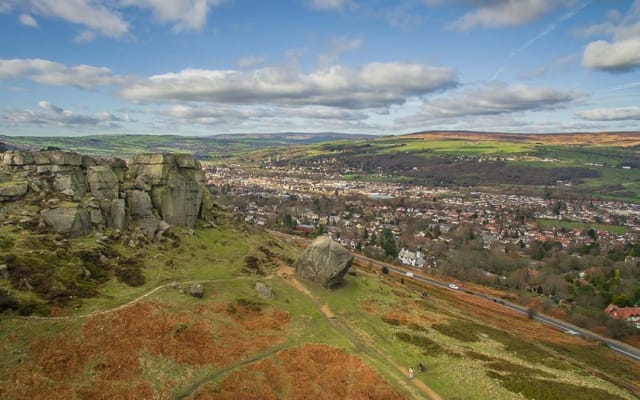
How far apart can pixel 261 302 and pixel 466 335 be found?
94.1 ft

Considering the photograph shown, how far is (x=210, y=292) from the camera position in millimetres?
52688

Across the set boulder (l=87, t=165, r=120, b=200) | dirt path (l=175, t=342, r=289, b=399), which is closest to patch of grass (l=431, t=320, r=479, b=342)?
dirt path (l=175, t=342, r=289, b=399)

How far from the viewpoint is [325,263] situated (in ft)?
211

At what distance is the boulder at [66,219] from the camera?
53.8 metres

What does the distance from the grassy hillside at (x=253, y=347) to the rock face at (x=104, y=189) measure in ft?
16.3

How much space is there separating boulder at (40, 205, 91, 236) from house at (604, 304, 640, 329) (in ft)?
A: 361

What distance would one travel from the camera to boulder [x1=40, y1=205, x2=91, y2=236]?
176 ft

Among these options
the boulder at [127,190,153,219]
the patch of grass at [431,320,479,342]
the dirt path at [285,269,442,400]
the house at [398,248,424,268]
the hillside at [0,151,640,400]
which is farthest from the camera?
the house at [398,248,424,268]

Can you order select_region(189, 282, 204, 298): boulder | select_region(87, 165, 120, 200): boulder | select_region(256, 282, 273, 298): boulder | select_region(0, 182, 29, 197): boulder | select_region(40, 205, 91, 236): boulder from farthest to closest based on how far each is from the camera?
select_region(87, 165, 120, 200): boulder < select_region(256, 282, 273, 298): boulder < select_region(0, 182, 29, 197): boulder < select_region(40, 205, 91, 236): boulder < select_region(189, 282, 204, 298): boulder

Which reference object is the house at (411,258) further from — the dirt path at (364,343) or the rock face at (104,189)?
the rock face at (104,189)

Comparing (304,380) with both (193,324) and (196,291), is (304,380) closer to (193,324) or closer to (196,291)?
(193,324)

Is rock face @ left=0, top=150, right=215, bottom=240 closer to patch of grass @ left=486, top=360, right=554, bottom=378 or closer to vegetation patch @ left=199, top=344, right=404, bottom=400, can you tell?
vegetation patch @ left=199, top=344, right=404, bottom=400

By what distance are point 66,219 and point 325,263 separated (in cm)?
3709

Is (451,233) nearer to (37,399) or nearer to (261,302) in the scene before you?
(261,302)
